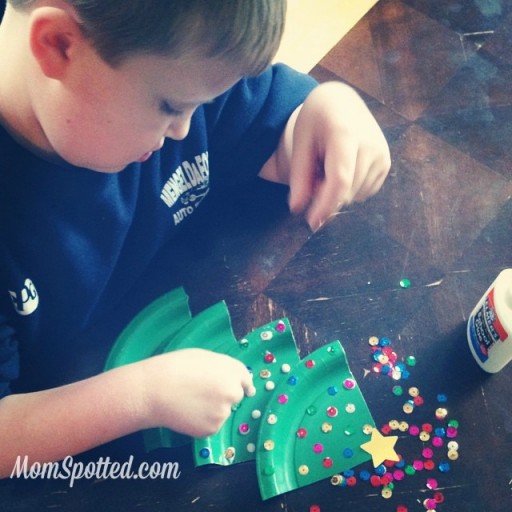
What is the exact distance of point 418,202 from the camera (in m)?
0.74

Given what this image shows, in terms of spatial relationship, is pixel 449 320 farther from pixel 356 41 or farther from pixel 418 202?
pixel 356 41

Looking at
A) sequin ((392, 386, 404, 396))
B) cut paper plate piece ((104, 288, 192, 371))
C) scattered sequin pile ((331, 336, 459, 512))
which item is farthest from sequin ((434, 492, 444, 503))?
cut paper plate piece ((104, 288, 192, 371))

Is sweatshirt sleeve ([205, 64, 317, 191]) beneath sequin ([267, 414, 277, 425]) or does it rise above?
above

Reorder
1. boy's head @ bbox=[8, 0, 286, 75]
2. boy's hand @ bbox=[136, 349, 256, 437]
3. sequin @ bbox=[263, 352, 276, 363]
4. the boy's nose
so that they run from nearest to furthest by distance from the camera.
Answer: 1. boy's head @ bbox=[8, 0, 286, 75]
2. the boy's nose
3. boy's hand @ bbox=[136, 349, 256, 437]
4. sequin @ bbox=[263, 352, 276, 363]

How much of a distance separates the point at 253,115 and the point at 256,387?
285 mm

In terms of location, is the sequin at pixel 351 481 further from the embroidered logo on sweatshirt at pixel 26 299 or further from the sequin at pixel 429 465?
the embroidered logo on sweatshirt at pixel 26 299

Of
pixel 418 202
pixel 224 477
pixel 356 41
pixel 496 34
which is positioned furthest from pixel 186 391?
pixel 496 34

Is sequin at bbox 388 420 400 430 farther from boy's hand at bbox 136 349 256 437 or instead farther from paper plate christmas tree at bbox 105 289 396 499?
boy's hand at bbox 136 349 256 437

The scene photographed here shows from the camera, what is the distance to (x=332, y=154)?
578mm

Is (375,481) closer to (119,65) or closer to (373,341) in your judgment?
(373,341)

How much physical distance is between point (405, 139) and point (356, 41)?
0.17 metres

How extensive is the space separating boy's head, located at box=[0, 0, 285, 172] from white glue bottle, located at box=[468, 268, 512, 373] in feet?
1.12

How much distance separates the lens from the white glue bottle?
0.59m

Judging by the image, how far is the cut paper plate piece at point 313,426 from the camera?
0.61 metres
